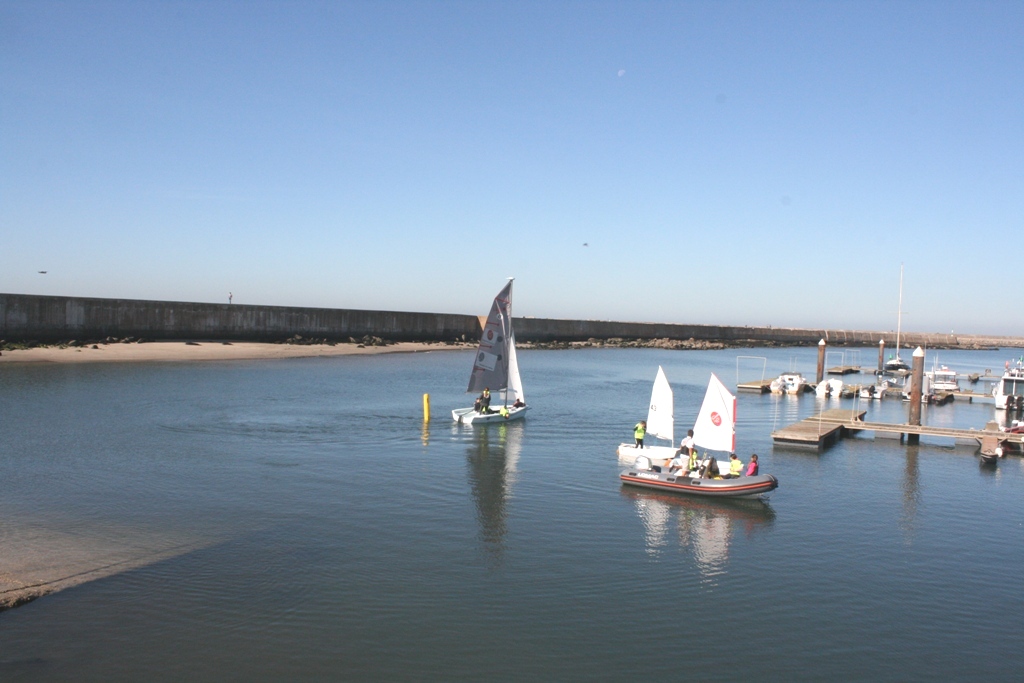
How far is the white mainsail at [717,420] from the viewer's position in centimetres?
2883

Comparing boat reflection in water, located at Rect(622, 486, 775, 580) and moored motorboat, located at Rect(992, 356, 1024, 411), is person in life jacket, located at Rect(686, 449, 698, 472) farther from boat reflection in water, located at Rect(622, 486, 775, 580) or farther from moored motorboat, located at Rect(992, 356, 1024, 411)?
moored motorboat, located at Rect(992, 356, 1024, 411)

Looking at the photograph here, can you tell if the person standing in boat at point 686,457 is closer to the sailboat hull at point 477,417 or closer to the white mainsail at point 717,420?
the white mainsail at point 717,420

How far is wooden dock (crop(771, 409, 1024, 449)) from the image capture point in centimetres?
3769

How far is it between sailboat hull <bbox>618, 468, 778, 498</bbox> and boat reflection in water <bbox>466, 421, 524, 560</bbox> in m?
4.55

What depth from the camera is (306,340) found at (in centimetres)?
9206

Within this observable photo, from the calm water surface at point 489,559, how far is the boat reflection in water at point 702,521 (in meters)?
0.13

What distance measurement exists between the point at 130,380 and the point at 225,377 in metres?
6.74

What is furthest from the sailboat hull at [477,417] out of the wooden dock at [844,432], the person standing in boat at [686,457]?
the person standing in boat at [686,457]

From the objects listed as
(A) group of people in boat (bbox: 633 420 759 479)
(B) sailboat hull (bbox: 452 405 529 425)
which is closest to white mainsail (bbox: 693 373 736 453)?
(A) group of people in boat (bbox: 633 420 759 479)

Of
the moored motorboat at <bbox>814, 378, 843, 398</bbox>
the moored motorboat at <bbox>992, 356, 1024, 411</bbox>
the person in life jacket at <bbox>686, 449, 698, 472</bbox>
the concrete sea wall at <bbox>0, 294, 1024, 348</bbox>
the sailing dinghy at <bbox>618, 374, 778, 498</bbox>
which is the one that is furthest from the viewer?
the concrete sea wall at <bbox>0, 294, 1024, 348</bbox>

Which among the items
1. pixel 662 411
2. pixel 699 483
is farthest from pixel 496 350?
pixel 699 483

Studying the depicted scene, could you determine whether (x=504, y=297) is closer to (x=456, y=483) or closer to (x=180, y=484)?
(x=456, y=483)

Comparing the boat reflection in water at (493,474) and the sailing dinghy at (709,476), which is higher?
the sailing dinghy at (709,476)

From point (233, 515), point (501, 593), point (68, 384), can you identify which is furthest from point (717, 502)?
point (68, 384)
